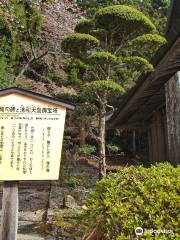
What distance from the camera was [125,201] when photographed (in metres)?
3.53

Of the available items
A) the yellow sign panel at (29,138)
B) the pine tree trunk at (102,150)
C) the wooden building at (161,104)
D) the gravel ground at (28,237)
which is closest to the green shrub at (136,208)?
the yellow sign panel at (29,138)

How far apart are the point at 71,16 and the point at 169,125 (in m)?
10.6

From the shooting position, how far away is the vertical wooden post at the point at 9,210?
13.7ft

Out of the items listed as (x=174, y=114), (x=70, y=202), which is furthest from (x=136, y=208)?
(x=70, y=202)

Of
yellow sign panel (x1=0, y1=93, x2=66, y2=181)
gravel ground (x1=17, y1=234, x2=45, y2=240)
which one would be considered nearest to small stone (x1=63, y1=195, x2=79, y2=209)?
gravel ground (x1=17, y1=234, x2=45, y2=240)

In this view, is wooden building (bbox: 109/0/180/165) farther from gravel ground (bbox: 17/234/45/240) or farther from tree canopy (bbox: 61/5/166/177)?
gravel ground (bbox: 17/234/45/240)

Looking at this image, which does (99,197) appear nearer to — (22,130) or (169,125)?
(22,130)

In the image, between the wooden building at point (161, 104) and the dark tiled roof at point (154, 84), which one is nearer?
the dark tiled roof at point (154, 84)

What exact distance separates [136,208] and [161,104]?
748 cm

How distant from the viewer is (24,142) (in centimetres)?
418

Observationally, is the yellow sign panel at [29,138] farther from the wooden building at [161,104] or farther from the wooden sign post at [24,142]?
the wooden building at [161,104]

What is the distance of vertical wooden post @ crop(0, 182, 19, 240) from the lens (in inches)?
165

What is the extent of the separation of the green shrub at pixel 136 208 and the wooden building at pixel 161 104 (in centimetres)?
270

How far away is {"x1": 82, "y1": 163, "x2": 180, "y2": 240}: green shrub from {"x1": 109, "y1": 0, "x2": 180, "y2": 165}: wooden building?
→ 2703mm
